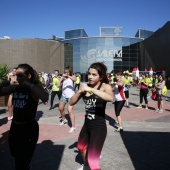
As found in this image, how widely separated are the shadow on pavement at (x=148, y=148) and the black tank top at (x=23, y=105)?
2329 mm

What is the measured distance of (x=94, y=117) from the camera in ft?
10.7

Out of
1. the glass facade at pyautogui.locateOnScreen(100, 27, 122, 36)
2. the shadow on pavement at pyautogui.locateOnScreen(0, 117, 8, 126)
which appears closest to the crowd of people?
the shadow on pavement at pyautogui.locateOnScreen(0, 117, 8, 126)

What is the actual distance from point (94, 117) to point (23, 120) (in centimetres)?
98

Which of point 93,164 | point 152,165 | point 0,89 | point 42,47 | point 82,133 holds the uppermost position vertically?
point 42,47

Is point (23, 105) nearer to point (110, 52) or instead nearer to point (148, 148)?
point (148, 148)

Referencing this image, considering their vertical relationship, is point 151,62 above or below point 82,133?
above

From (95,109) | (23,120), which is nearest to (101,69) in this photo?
(95,109)

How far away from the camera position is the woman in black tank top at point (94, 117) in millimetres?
3180

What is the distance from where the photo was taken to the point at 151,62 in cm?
4141

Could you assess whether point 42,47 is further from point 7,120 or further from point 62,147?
point 62,147

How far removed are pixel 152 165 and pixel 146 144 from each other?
1279 mm

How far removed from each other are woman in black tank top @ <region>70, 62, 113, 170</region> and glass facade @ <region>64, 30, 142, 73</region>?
4814 cm

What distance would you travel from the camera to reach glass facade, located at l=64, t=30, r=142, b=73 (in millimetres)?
51531

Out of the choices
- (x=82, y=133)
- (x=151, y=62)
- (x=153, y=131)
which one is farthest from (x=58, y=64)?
(x=82, y=133)
